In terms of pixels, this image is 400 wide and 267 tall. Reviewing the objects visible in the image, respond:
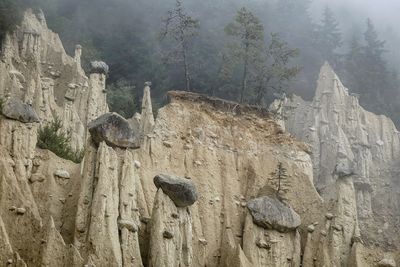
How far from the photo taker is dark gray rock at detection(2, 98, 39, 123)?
19.1 metres

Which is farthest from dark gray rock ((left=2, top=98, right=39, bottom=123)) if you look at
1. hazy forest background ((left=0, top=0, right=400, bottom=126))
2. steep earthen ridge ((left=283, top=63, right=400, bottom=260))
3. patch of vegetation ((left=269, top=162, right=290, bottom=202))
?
steep earthen ridge ((left=283, top=63, right=400, bottom=260))

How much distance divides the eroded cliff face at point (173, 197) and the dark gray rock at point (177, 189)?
0.04 metres

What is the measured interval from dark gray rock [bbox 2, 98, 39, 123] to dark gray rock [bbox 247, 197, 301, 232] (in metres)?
8.11

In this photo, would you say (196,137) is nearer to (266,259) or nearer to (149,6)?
(266,259)

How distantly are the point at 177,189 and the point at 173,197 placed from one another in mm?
297

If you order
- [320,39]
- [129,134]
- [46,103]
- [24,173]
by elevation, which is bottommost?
[24,173]

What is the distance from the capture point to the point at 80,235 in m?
18.0

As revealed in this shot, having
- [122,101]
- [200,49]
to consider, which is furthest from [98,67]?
[200,49]

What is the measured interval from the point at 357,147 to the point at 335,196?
1805 cm

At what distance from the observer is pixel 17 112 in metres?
19.2

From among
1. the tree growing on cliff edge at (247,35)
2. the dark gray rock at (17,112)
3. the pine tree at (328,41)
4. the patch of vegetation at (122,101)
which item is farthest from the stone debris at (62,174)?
the pine tree at (328,41)

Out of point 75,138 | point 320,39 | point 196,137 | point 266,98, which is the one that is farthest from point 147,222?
point 320,39

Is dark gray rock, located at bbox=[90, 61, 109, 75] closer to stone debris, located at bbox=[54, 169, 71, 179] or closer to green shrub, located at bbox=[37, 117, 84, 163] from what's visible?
green shrub, located at bbox=[37, 117, 84, 163]

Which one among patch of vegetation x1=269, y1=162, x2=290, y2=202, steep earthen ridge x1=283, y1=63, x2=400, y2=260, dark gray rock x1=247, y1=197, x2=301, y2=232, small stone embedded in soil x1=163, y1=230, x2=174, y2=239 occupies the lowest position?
small stone embedded in soil x1=163, y1=230, x2=174, y2=239
